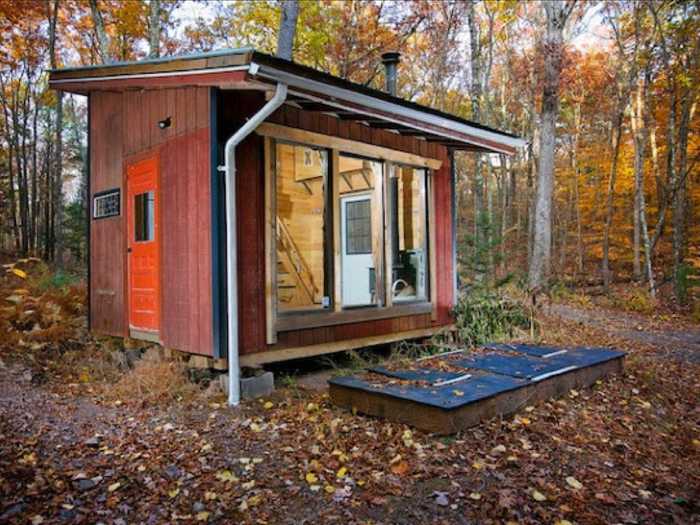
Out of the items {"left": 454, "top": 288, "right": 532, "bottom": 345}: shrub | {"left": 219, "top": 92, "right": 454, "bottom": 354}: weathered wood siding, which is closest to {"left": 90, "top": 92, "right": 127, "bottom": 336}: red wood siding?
{"left": 219, "top": 92, "right": 454, "bottom": 354}: weathered wood siding

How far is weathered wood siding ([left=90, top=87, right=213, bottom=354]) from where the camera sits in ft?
14.9

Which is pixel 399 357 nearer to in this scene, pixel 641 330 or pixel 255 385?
pixel 255 385

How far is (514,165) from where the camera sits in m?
19.4

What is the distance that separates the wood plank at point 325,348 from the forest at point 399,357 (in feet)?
0.46

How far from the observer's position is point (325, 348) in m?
5.21

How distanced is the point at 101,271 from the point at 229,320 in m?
2.81

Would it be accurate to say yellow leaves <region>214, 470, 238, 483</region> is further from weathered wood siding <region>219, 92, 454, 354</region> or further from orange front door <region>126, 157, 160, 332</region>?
orange front door <region>126, 157, 160, 332</region>

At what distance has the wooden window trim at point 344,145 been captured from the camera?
15.4ft

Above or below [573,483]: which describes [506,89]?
above

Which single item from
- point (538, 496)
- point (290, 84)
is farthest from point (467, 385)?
point (290, 84)

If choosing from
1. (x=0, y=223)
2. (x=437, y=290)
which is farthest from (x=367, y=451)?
(x=0, y=223)

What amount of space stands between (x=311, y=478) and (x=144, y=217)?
3.63 metres

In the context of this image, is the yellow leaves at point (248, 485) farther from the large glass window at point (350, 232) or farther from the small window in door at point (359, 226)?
the small window in door at point (359, 226)

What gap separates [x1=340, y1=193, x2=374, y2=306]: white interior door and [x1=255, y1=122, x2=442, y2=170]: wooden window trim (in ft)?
3.82
